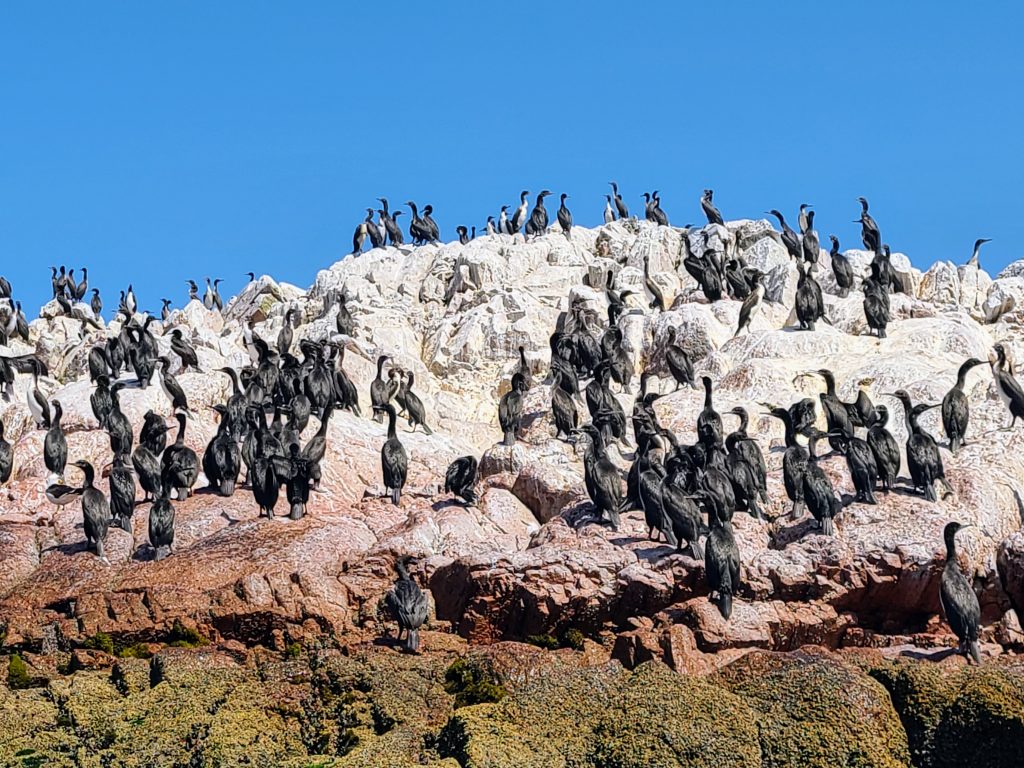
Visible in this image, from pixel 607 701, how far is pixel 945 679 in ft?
13.4

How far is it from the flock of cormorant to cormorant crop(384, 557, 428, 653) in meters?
0.03

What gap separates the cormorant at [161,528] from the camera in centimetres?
2492

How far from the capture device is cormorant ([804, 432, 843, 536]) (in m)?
23.2

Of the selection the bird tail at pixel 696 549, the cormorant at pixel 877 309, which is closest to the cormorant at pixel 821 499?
the bird tail at pixel 696 549

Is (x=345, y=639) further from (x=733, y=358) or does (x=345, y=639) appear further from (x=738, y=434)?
(x=733, y=358)

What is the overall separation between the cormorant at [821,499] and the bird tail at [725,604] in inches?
107

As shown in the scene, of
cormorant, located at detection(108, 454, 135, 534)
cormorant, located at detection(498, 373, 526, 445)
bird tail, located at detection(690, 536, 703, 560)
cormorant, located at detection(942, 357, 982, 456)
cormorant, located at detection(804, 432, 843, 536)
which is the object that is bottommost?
bird tail, located at detection(690, 536, 703, 560)

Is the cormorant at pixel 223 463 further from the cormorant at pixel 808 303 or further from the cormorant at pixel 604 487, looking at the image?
the cormorant at pixel 808 303

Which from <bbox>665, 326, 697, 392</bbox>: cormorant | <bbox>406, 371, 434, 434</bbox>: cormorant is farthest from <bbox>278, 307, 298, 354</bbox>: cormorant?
<bbox>665, 326, 697, 392</bbox>: cormorant

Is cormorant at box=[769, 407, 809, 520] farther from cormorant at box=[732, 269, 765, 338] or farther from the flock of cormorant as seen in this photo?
cormorant at box=[732, 269, 765, 338]

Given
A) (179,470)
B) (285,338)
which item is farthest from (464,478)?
(285,338)

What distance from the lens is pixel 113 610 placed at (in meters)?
23.4

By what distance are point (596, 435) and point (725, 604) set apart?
6907mm

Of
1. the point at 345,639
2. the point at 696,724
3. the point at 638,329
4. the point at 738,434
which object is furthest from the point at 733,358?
the point at 696,724
